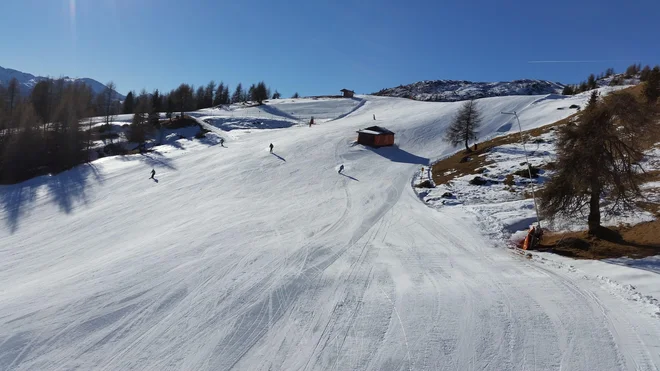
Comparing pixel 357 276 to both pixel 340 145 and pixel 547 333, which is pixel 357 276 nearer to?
pixel 547 333

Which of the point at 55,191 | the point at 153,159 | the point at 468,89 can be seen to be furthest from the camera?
the point at 468,89

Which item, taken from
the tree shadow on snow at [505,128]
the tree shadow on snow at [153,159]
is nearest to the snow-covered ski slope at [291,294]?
the tree shadow on snow at [153,159]

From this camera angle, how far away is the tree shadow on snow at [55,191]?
27777 millimetres

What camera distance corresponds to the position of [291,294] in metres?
12.0

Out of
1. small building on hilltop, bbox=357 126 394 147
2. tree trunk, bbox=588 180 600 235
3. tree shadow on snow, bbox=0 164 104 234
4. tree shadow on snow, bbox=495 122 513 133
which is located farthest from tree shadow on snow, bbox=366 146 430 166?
tree shadow on snow, bbox=0 164 104 234

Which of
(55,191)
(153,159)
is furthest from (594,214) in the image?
(153,159)

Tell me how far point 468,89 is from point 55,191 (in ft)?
554

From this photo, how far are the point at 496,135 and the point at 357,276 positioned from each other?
51456mm

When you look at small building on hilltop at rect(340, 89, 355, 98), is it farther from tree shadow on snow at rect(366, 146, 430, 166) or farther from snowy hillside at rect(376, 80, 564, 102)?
tree shadow on snow at rect(366, 146, 430, 166)

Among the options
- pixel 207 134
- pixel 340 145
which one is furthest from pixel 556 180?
pixel 207 134

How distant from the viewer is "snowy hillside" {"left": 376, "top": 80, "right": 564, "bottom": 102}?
6156 inches

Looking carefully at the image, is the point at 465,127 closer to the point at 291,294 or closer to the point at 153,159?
the point at 153,159

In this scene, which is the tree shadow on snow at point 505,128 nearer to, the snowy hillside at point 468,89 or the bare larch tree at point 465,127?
the bare larch tree at point 465,127

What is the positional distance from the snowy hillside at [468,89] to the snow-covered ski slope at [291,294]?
14211 cm
